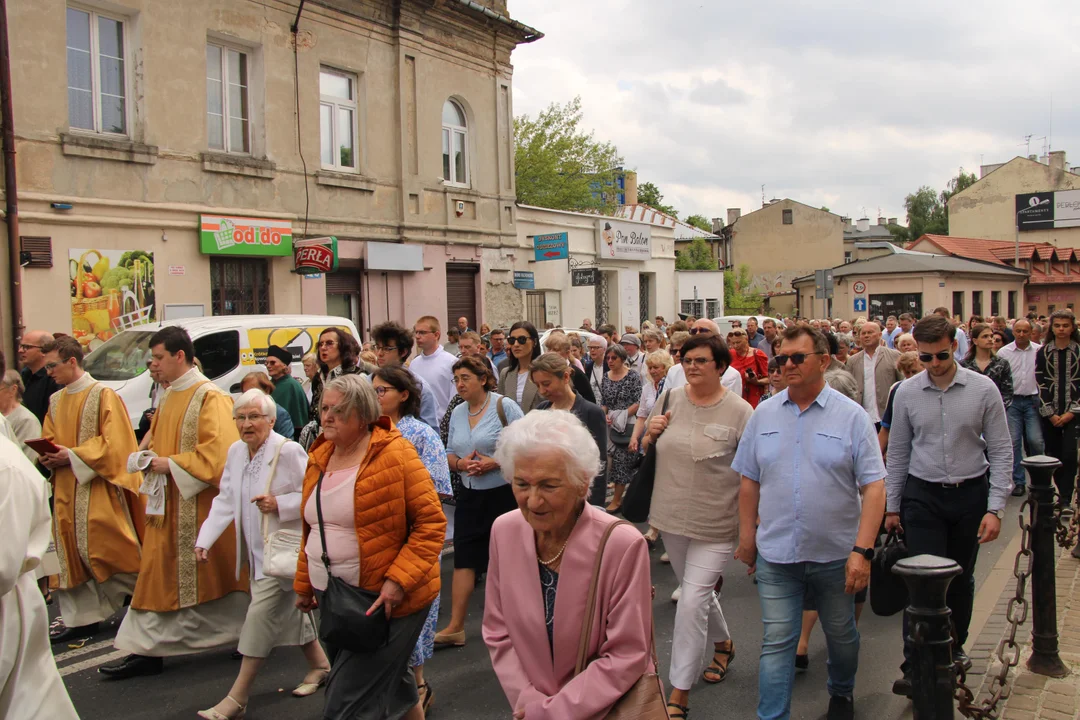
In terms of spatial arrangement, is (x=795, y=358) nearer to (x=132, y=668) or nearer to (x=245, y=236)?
(x=132, y=668)

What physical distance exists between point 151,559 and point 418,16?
52.2ft

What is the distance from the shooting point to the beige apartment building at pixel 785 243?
2603 inches

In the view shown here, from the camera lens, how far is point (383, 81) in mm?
17953

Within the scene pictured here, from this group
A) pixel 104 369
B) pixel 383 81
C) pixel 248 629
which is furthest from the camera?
pixel 383 81

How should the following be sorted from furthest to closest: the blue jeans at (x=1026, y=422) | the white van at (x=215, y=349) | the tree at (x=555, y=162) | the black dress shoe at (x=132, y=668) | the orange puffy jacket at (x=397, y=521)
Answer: the tree at (x=555, y=162) → the white van at (x=215, y=349) → the blue jeans at (x=1026, y=422) → the black dress shoe at (x=132, y=668) → the orange puffy jacket at (x=397, y=521)

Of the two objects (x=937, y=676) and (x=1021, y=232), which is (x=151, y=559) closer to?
(x=937, y=676)

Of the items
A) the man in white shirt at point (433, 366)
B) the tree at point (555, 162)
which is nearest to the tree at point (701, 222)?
the tree at point (555, 162)

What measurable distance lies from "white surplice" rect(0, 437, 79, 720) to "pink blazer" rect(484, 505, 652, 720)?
1.50 m

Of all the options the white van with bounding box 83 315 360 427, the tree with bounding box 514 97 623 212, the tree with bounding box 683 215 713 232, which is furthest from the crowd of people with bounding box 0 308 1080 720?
the tree with bounding box 683 215 713 232

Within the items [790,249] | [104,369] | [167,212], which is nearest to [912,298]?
[790,249]

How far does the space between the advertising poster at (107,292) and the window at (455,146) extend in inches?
310

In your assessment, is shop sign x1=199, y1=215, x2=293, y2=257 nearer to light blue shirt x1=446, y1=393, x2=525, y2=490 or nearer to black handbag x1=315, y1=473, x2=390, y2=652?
light blue shirt x1=446, y1=393, x2=525, y2=490

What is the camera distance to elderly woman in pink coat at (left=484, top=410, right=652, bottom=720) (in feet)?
8.04

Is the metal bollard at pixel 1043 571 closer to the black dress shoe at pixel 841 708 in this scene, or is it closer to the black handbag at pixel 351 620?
the black dress shoe at pixel 841 708
